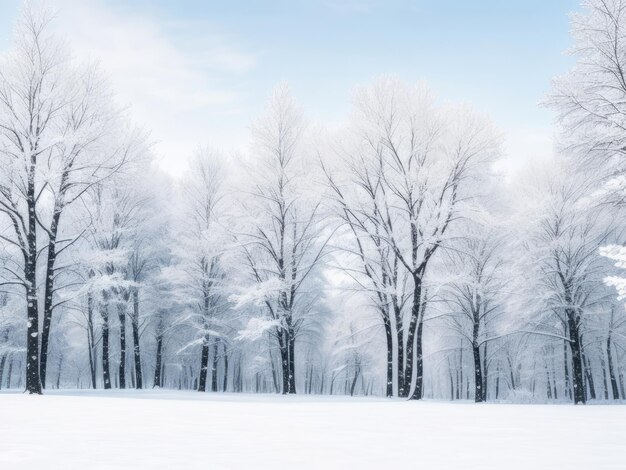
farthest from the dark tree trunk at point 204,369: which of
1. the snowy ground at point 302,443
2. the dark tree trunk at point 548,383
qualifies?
the dark tree trunk at point 548,383

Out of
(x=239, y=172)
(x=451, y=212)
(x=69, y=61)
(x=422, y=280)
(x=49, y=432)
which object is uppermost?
(x=69, y=61)

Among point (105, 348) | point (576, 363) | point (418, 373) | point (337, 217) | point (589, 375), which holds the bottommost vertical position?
point (589, 375)

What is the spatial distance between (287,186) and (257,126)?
10.2 feet

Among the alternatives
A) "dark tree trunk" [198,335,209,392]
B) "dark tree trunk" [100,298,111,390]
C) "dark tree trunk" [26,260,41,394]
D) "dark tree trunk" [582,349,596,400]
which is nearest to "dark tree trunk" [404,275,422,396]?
"dark tree trunk" [198,335,209,392]

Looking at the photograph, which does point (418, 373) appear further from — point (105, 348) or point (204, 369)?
point (105, 348)

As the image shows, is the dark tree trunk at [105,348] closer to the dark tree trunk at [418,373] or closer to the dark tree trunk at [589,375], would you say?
the dark tree trunk at [418,373]

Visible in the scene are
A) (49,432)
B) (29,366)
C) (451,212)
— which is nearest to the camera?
(49,432)

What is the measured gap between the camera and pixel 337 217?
756 inches

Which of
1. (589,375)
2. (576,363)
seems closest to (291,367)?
(576,363)

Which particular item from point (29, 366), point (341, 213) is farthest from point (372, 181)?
point (29, 366)

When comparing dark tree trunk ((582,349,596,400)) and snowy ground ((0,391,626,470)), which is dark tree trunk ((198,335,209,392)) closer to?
snowy ground ((0,391,626,470))

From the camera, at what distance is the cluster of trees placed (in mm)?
13961

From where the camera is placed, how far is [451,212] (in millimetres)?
16219

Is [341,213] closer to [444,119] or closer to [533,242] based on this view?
[444,119]
